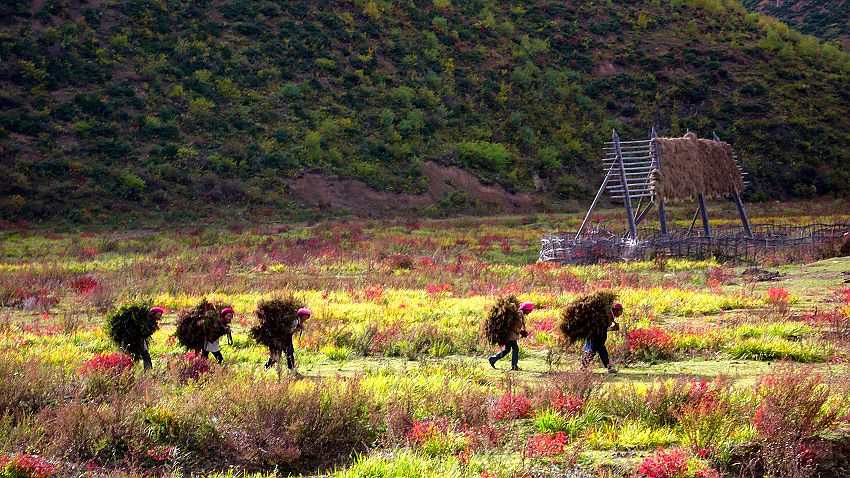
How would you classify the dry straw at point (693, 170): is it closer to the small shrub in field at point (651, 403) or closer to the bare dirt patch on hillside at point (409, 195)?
the small shrub in field at point (651, 403)

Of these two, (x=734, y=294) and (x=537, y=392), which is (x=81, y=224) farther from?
(x=537, y=392)

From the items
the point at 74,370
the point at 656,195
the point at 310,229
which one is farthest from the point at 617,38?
the point at 74,370

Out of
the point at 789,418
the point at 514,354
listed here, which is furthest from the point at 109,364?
the point at 789,418

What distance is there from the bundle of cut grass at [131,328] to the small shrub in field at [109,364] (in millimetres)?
154

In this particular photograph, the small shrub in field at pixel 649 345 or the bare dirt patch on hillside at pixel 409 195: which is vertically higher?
the bare dirt patch on hillside at pixel 409 195

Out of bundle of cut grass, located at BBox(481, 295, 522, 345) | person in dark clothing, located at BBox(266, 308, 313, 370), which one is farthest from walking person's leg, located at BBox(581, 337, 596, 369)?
person in dark clothing, located at BBox(266, 308, 313, 370)

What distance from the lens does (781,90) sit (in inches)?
2451

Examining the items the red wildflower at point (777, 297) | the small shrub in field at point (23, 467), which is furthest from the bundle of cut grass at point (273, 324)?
the red wildflower at point (777, 297)

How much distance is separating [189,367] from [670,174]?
2010 centimetres

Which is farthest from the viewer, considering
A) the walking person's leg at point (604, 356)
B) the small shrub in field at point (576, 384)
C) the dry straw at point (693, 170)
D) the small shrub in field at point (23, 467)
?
the dry straw at point (693, 170)

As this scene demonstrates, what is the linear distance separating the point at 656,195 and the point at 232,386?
20.1 m

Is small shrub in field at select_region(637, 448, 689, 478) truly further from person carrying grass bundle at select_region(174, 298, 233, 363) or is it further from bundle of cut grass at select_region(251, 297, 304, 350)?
person carrying grass bundle at select_region(174, 298, 233, 363)

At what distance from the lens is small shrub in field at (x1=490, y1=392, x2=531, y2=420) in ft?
26.5

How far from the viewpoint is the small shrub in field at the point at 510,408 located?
8.06 m
